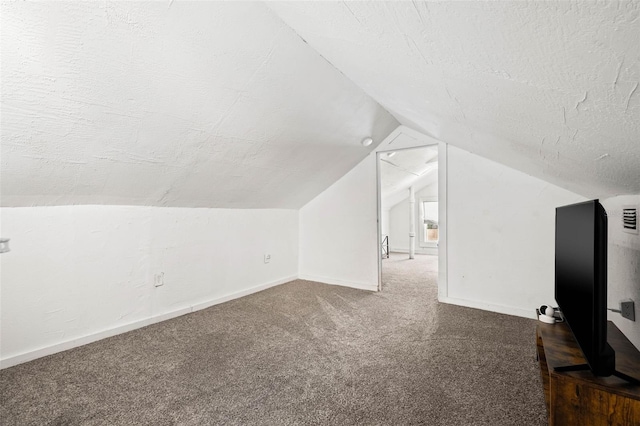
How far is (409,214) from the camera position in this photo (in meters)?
7.50

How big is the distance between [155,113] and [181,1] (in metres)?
0.74

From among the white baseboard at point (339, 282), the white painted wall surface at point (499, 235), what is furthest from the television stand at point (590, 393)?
the white baseboard at point (339, 282)

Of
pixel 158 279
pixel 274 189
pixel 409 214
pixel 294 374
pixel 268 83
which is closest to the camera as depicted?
pixel 294 374

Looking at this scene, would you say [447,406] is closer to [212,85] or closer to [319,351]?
[319,351]

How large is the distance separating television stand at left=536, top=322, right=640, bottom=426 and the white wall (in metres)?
3.03

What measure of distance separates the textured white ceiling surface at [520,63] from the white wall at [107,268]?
A: 2.22 m

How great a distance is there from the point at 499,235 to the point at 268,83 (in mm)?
2774

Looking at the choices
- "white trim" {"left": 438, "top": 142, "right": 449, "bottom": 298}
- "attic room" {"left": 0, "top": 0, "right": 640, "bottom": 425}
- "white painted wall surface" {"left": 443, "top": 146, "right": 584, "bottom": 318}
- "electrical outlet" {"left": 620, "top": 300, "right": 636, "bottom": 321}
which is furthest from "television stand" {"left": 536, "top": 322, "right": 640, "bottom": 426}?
"white trim" {"left": 438, "top": 142, "right": 449, "bottom": 298}

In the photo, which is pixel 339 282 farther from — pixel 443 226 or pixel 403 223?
pixel 403 223

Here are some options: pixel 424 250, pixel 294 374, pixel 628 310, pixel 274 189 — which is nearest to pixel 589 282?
pixel 628 310

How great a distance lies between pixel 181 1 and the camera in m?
1.40

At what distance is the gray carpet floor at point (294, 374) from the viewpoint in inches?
62.2

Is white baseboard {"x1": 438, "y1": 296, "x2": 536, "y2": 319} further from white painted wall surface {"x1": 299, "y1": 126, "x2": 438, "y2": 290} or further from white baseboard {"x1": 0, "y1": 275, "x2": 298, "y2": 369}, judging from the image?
white baseboard {"x1": 0, "y1": 275, "x2": 298, "y2": 369}

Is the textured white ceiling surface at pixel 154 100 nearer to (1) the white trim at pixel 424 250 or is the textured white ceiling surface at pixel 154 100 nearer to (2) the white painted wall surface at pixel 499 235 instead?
(2) the white painted wall surface at pixel 499 235
